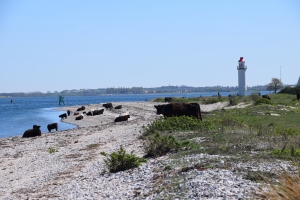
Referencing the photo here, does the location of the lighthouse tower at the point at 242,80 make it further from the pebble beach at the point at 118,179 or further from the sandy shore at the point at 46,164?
the pebble beach at the point at 118,179

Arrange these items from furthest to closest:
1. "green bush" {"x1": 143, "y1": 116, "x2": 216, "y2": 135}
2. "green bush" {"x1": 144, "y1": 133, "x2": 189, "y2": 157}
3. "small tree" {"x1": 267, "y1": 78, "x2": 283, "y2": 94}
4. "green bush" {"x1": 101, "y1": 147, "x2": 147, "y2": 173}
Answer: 1. "small tree" {"x1": 267, "y1": 78, "x2": 283, "y2": 94}
2. "green bush" {"x1": 143, "y1": 116, "x2": 216, "y2": 135}
3. "green bush" {"x1": 144, "y1": 133, "x2": 189, "y2": 157}
4. "green bush" {"x1": 101, "y1": 147, "x2": 147, "y2": 173}

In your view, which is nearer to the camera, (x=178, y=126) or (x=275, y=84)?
(x=178, y=126)

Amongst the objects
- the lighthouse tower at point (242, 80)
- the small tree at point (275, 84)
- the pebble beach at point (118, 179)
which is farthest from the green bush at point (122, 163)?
the small tree at point (275, 84)

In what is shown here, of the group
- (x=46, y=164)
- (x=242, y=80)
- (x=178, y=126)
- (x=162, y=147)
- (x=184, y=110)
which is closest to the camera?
(x=162, y=147)

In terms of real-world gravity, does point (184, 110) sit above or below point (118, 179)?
above

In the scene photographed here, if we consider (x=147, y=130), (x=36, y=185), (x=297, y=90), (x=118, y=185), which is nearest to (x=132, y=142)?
(x=147, y=130)

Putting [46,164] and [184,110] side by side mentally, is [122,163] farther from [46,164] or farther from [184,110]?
[184,110]

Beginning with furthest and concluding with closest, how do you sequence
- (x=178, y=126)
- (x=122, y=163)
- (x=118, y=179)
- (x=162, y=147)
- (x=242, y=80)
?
(x=242, y=80) → (x=178, y=126) → (x=162, y=147) → (x=122, y=163) → (x=118, y=179)

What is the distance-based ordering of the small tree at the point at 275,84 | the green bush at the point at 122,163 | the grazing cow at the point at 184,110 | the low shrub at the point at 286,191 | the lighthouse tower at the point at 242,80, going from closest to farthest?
the low shrub at the point at 286,191 < the green bush at the point at 122,163 < the grazing cow at the point at 184,110 < the lighthouse tower at the point at 242,80 < the small tree at the point at 275,84

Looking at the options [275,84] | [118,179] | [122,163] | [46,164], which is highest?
[275,84]

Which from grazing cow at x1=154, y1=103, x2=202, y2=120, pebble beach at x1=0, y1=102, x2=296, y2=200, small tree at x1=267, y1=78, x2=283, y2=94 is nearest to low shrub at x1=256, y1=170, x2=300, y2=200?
pebble beach at x1=0, y1=102, x2=296, y2=200

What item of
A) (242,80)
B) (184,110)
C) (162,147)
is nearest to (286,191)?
(162,147)

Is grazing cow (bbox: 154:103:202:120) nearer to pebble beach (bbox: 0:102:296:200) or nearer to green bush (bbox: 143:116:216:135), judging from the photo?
green bush (bbox: 143:116:216:135)

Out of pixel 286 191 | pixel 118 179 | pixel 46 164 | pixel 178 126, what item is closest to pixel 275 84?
pixel 178 126
